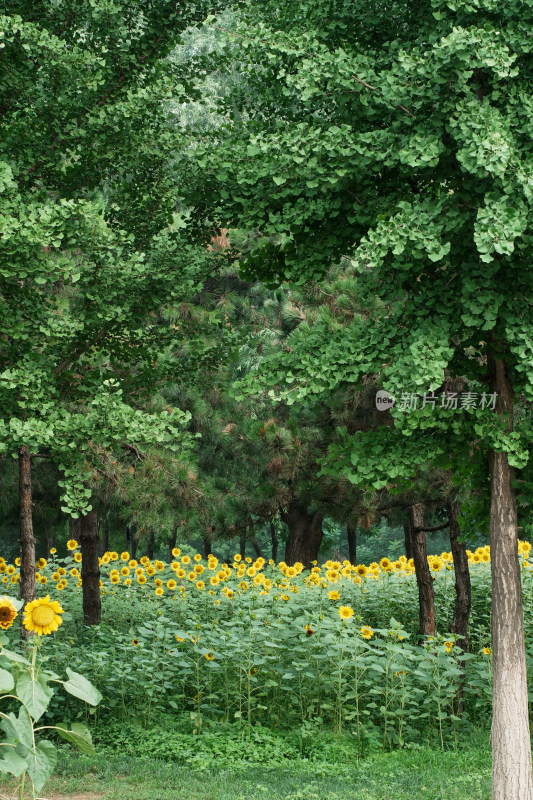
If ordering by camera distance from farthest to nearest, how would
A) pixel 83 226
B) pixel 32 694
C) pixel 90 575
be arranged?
1. pixel 90 575
2. pixel 83 226
3. pixel 32 694

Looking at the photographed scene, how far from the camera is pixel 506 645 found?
14.0 ft

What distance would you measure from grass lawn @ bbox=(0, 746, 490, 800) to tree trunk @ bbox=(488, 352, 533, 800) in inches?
14.2

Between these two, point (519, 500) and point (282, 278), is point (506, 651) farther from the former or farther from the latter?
point (282, 278)

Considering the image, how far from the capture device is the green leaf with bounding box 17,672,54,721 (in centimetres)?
251

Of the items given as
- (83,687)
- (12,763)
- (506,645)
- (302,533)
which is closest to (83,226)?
(83,687)

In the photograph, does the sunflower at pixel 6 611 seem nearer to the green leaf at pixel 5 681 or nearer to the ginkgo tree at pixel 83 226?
the green leaf at pixel 5 681

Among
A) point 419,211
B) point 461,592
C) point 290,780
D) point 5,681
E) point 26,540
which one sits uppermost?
point 419,211

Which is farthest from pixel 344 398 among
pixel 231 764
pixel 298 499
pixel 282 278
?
pixel 231 764

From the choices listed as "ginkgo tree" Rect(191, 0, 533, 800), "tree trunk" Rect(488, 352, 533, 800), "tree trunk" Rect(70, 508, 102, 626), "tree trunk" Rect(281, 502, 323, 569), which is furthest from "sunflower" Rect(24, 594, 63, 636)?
"tree trunk" Rect(281, 502, 323, 569)

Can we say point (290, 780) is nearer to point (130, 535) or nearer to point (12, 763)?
point (12, 763)

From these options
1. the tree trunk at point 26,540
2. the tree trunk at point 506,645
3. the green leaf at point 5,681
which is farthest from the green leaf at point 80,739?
the tree trunk at point 26,540

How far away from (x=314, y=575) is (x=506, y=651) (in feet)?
A: 10.7

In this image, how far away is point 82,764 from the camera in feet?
16.6

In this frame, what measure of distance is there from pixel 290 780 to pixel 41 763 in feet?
8.10
